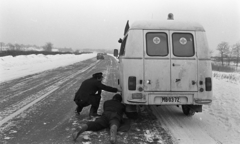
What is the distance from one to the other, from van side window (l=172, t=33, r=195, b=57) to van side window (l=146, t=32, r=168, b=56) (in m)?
0.20

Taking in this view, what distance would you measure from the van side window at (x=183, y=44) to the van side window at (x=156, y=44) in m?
0.20

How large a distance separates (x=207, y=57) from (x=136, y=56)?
155 cm

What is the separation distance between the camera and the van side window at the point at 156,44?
460cm

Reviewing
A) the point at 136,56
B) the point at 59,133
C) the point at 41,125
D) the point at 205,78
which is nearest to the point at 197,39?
the point at 205,78

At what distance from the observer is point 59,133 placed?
4.20 metres

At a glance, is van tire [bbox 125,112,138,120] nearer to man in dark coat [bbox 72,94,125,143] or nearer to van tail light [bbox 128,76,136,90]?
man in dark coat [bbox 72,94,125,143]

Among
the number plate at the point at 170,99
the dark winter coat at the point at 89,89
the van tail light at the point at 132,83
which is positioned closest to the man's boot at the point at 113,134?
the van tail light at the point at 132,83

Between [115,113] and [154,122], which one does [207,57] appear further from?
[115,113]

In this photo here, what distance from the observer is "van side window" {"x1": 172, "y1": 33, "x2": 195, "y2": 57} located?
4613 millimetres

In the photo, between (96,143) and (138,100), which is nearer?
(96,143)

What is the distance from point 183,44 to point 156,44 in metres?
0.60

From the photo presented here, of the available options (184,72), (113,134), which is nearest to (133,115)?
(113,134)

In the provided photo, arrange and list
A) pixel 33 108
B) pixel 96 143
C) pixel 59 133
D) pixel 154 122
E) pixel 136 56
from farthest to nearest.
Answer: pixel 33 108
pixel 154 122
pixel 136 56
pixel 59 133
pixel 96 143

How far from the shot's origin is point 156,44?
464 cm
